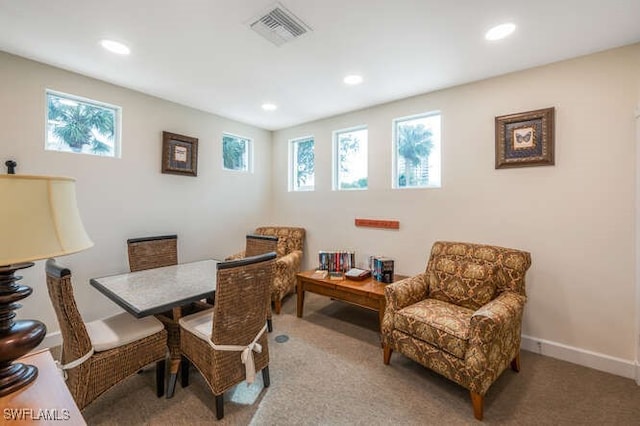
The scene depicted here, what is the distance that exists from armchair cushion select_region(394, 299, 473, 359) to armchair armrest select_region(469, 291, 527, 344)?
107 millimetres

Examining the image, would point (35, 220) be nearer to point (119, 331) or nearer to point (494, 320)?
point (119, 331)

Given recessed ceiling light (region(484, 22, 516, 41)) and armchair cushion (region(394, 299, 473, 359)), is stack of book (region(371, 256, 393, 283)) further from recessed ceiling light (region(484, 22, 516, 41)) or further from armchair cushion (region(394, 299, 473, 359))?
recessed ceiling light (region(484, 22, 516, 41))

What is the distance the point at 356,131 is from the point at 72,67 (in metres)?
3.08

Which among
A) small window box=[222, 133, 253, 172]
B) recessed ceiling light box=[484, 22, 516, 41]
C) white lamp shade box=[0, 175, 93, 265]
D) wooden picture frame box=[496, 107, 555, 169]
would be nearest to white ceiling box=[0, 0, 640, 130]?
recessed ceiling light box=[484, 22, 516, 41]

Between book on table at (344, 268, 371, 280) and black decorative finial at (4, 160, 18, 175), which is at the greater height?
black decorative finial at (4, 160, 18, 175)

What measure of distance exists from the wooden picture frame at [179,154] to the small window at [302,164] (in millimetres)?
1506

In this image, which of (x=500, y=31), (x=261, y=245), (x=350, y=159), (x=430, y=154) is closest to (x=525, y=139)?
(x=430, y=154)

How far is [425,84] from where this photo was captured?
289cm

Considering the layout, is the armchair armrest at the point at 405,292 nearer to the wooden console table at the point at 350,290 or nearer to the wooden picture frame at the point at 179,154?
the wooden console table at the point at 350,290

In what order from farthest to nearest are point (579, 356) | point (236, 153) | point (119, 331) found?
point (236, 153) < point (579, 356) < point (119, 331)

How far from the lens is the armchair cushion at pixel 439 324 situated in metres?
1.84

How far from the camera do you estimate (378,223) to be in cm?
350

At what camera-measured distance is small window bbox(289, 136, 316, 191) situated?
4.34 m

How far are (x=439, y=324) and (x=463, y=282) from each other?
571 millimetres
